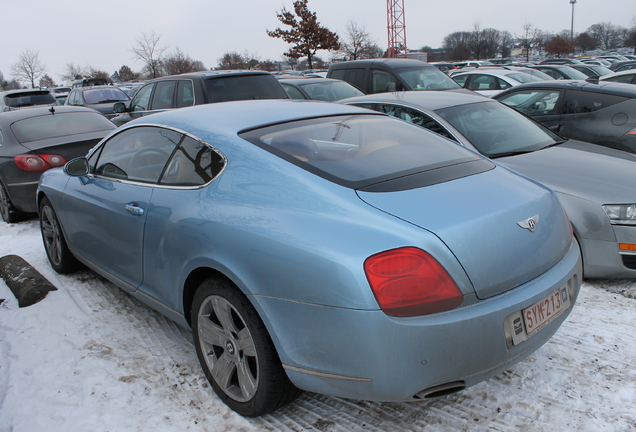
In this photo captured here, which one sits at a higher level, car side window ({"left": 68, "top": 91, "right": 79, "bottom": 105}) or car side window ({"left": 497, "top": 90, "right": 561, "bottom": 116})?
car side window ({"left": 68, "top": 91, "right": 79, "bottom": 105})

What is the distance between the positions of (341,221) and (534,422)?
1.34 metres

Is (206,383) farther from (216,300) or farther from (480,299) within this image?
(480,299)

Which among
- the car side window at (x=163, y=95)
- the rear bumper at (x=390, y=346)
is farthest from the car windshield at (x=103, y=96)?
the rear bumper at (x=390, y=346)

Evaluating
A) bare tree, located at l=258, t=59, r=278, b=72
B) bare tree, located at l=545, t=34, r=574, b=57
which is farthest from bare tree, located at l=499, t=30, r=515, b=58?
bare tree, located at l=258, t=59, r=278, b=72

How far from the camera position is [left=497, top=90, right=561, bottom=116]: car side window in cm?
643

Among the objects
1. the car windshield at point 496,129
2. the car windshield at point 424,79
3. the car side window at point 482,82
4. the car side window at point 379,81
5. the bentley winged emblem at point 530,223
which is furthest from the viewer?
the car side window at point 482,82

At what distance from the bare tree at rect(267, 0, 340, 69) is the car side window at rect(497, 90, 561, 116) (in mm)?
31486

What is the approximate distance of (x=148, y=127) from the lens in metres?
3.38

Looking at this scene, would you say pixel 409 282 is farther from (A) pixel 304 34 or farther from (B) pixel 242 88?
(A) pixel 304 34

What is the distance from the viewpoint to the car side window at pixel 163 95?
8352mm

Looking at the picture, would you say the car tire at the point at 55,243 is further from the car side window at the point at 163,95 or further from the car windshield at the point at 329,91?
the car windshield at the point at 329,91

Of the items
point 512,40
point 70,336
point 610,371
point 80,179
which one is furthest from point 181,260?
point 512,40

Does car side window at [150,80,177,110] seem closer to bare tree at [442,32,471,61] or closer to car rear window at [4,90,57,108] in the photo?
car rear window at [4,90,57,108]

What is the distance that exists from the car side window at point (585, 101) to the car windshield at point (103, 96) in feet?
40.6
